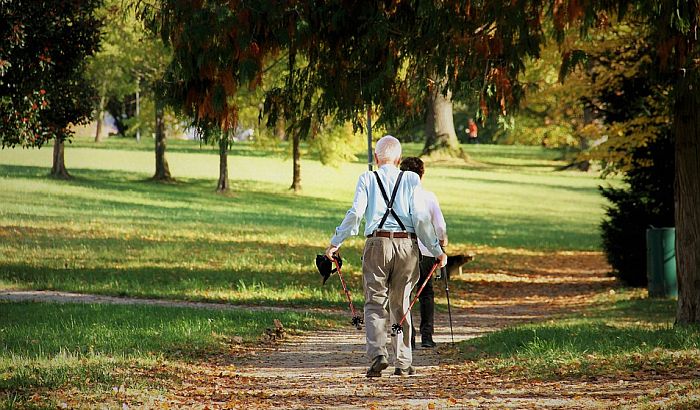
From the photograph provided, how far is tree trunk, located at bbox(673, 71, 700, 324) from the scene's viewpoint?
14117 millimetres

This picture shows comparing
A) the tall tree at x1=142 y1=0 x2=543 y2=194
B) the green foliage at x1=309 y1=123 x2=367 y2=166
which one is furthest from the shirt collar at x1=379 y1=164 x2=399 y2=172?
the green foliage at x1=309 y1=123 x2=367 y2=166

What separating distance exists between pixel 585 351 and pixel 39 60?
36.4 feet

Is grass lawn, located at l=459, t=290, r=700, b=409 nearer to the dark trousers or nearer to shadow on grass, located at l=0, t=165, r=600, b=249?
the dark trousers

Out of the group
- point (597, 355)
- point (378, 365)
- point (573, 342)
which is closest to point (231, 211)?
point (573, 342)

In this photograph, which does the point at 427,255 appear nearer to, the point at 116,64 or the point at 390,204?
the point at 390,204

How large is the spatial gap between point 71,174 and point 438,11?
112ft

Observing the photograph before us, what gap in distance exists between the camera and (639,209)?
2222 cm

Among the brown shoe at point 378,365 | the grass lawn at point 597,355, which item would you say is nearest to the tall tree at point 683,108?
the grass lawn at point 597,355

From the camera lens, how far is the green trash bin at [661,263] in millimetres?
19344

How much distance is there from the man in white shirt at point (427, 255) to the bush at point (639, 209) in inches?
372

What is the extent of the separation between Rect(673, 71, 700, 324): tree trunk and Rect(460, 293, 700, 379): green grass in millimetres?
1176

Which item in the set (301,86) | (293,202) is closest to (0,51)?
(301,86)

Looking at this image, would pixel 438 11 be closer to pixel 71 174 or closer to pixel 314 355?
pixel 314 355

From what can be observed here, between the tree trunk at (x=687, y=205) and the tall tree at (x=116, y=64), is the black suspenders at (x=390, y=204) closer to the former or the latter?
the tree trunk at (x=687, y=205)
